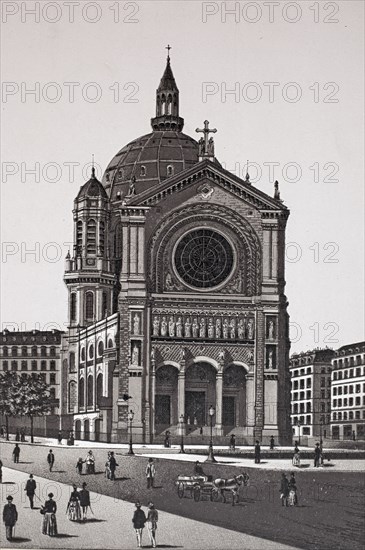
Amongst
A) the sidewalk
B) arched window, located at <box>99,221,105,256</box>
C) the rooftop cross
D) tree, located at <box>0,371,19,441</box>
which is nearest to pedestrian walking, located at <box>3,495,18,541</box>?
the sidewalk

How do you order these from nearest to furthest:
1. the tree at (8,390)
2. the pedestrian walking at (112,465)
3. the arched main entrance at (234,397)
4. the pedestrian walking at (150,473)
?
the pedestrian walking at (150,473) → the pedestrian walking at (112,465) → the tree at (8,390) → the arched main entrance at (234,397)

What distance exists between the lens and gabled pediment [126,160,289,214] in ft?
291

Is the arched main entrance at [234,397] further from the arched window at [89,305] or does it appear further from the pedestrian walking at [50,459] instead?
the pedestrian walking at [50,459]

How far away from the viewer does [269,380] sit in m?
88.4

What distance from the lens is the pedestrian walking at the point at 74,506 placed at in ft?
191

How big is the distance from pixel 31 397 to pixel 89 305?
1268cm

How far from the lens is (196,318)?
87.6m

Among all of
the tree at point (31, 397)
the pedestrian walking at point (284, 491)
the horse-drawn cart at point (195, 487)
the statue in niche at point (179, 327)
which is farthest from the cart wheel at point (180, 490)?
the statue in niche at point (179, 327)

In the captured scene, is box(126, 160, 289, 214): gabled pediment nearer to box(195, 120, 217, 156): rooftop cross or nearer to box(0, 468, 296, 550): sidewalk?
box(195, 120, 217, 156): rooftop cross

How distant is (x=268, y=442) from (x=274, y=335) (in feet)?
23.0

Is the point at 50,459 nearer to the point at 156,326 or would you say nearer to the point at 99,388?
the point at 99,388

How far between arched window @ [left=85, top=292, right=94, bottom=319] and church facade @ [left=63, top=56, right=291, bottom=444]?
2.28 ft

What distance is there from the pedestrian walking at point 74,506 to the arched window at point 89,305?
105 feet

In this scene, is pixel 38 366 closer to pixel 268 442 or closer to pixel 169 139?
pixel 268 442
